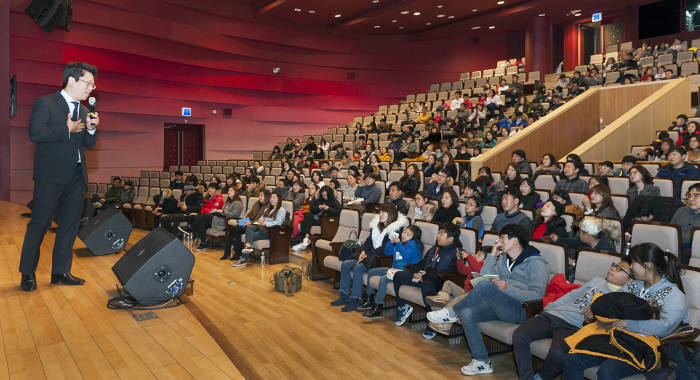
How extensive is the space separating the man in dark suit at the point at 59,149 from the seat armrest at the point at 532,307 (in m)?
2.84

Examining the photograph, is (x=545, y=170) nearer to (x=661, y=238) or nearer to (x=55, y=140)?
(x=661, y=238)

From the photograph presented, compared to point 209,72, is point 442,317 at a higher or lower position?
lower


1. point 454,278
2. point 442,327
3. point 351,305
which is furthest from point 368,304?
point 442,327

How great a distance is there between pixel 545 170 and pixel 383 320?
371 centimetres

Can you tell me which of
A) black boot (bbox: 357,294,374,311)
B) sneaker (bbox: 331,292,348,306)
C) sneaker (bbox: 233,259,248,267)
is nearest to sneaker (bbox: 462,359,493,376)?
black boot (bbox: 357,294,374,311)

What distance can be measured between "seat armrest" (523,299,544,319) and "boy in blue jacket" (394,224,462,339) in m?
0.83

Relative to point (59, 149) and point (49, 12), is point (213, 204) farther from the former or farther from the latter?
point (59, 149)

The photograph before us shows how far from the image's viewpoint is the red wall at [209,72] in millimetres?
11117

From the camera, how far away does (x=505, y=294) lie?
3.23 metres

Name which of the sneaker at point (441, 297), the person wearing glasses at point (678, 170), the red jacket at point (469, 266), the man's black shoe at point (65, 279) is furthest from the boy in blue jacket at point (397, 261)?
the person wearing glasses at point (678, 170)

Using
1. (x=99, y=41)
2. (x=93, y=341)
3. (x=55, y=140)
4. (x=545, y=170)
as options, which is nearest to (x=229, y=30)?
Answer: (x=99, y=41)

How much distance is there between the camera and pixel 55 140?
321cm

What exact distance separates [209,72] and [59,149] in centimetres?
1157

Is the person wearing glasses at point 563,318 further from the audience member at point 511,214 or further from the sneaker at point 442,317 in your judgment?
the audience member at point 511,214
